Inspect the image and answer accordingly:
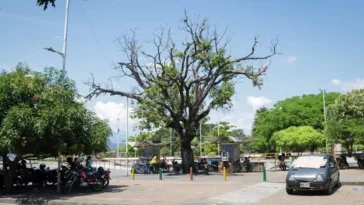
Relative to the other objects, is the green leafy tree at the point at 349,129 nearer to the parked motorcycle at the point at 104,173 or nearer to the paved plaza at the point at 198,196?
the paved plaza at the point at 198,196

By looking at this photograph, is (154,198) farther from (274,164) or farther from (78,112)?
(274,164)

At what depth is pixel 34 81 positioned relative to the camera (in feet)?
53.0

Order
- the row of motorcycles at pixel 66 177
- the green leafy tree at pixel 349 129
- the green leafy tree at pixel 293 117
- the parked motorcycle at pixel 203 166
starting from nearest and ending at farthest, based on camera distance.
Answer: the row of motorcycles at pixel 66 177 < the parked motorcycle at pixel 203 166 < the green leafy tree at pixel 349 129 < the green leafy tree at pixel 293 117

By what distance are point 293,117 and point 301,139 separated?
15.3 metres

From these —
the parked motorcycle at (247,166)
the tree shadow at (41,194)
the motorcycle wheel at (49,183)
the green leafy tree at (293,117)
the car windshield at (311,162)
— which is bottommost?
the tree shadow at (41,194)

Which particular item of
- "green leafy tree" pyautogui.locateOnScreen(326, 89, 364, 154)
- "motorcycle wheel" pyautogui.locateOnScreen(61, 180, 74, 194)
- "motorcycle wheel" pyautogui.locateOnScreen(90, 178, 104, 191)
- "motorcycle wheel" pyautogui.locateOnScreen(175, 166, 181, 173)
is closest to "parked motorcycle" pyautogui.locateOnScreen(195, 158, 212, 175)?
"motorcycle wheel" pyautogui.locateOnScreen(175, 166, 181, 173)

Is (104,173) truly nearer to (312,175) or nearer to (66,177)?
(66,177)

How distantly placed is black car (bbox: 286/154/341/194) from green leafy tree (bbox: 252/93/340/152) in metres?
47.8

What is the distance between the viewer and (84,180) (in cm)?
1747

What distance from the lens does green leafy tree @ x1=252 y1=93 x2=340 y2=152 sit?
65125mm

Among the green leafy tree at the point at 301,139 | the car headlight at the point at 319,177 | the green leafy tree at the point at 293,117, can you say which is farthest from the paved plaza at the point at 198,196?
the green leafy tree at the point at 293,117

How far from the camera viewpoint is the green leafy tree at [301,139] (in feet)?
168

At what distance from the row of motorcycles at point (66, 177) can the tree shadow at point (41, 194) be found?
0.36 m

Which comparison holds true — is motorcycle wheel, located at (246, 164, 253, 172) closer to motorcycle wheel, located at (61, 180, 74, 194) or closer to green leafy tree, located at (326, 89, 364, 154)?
green leafy tree, located at (326, 89, 364, 154)
